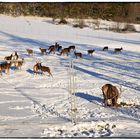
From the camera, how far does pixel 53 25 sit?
51.7m

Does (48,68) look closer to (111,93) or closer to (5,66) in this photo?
(5,66)

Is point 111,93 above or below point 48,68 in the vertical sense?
below

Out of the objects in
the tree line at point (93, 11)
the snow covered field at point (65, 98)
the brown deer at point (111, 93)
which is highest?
the tree line at point (93, 11)

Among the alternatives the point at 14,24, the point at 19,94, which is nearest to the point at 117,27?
the point at 14,24

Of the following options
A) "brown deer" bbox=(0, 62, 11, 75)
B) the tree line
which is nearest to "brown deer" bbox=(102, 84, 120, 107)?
"brown deer" bbox=(0, 62, 11, 75)

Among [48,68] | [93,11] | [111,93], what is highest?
[93,11]

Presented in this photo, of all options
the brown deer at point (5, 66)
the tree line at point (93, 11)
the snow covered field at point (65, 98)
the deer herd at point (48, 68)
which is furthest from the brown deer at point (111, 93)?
the tree line at point (93, 11)

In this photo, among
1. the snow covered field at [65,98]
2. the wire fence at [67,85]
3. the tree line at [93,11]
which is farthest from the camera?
the tree line at [93,11]

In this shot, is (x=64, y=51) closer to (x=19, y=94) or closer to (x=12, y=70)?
(x=12, y=70)

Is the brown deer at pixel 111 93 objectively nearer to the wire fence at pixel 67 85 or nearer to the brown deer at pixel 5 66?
the wire fence at pixel 67 85

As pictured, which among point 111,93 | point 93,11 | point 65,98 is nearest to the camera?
point 111,93

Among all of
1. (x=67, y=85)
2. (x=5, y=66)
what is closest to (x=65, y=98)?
(x=67, y=85)

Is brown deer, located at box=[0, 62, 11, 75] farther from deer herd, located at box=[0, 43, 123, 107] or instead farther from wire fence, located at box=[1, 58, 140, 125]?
wire fence, located at box=[1, 58, 140, 125]

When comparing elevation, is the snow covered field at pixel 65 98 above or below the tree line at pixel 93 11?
below
